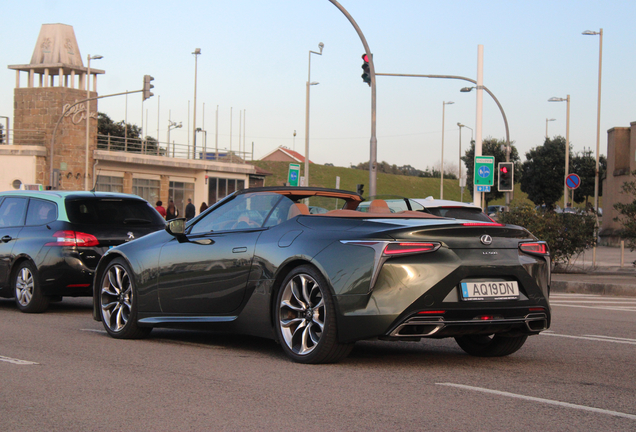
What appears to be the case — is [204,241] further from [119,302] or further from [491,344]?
[491,344]

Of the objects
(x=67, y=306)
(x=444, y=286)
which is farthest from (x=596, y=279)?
(x=444, y=286)

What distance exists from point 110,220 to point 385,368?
5908 mm

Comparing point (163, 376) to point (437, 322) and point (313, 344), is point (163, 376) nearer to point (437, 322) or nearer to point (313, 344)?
point (313, 344)

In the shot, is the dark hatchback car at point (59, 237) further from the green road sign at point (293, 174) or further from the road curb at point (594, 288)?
the green road sign at point (293, 174)

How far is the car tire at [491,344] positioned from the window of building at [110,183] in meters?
51.1

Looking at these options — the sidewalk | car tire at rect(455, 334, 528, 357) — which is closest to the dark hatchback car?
car tire at rect(455, 334, 528, 357)

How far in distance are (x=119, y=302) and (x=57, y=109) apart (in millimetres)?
47997

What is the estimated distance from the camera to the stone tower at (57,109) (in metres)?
52.3

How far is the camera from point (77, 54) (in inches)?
2128

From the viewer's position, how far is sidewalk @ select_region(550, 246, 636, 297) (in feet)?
51.7

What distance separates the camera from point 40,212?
35.2ft

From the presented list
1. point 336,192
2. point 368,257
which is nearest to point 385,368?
point 368,257

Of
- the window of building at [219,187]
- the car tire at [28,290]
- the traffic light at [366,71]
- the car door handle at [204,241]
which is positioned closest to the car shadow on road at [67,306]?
the car tire at [28,290]

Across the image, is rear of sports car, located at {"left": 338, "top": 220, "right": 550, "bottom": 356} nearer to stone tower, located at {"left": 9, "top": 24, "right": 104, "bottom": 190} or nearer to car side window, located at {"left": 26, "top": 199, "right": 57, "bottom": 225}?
car side window, located at {"left": 26, "top": 199, "right": 57, "bottom": 225}
